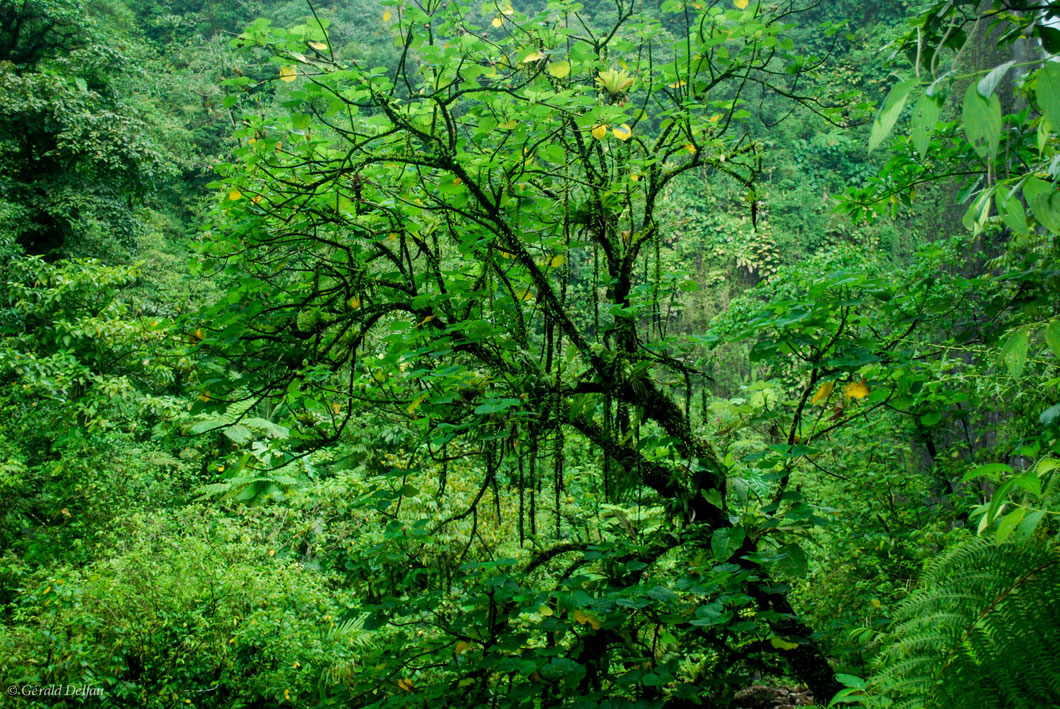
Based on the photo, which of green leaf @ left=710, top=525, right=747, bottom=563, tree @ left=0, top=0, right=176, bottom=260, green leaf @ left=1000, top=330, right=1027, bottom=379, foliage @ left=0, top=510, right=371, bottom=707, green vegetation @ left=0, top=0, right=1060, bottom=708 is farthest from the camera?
tree @ left=0, top=0, right=176, bottom=260

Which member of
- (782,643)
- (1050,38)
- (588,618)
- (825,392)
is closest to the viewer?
(1050,38)

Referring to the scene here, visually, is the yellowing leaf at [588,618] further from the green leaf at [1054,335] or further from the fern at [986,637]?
the green leaf at [1054,335]

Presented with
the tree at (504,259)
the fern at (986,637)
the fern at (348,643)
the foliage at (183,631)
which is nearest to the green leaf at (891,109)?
the fern at (986,637)

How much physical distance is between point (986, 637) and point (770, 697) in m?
1.30

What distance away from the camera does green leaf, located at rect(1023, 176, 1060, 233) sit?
0.62m

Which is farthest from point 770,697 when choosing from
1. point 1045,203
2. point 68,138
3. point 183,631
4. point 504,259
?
point 68,138

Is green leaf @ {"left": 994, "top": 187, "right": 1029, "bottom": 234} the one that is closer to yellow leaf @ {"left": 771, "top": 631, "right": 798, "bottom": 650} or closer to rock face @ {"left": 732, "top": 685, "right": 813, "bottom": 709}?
yellow leaf @ {"left": 771, "top": 631, "right": 798, "bottom": 650}

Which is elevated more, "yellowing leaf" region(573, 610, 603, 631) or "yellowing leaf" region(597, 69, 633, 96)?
"yellowing leaf" region(597, 69, 633, 96)

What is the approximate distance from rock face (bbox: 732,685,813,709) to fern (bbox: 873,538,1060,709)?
100 centimetres

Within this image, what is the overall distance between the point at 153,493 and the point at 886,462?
22.7ft

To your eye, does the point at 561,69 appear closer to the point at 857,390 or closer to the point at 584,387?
the point at 584,387

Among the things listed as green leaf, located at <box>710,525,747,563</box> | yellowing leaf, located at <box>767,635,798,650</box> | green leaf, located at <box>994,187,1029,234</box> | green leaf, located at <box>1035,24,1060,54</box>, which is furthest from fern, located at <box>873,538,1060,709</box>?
green leaf, located at <box>1035,24,1060,54</box>

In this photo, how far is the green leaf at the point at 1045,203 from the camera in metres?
0.62

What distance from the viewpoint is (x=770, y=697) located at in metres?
2.21
